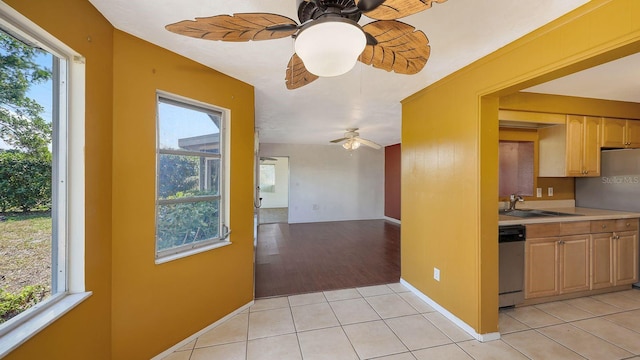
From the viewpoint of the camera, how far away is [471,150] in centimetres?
205

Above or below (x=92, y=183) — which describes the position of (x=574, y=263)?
below

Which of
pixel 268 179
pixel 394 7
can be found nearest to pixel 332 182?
pixel 268 179

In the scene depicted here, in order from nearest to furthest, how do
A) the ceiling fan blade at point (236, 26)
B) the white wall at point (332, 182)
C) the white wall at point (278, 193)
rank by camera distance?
1. the ceiling fan blade at point (236, 26)
2. the white wall at point (332, 182)
3. the white wall at point (278, 193)

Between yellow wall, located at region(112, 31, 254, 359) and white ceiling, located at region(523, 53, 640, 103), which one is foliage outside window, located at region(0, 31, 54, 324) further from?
white ceiling, located at region(523, 53, 640, 103)

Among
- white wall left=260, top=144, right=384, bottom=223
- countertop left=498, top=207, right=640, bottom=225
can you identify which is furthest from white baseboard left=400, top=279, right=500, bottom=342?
white wall left=260, top=144, right=384, bottom=223

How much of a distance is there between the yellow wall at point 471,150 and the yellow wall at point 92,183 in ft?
8.44

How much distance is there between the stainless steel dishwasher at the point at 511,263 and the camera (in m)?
2.34

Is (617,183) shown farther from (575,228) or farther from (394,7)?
(394,7)

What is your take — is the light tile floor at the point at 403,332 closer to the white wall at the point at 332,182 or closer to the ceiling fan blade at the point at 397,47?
the ceiling fan blade at the point at 397,47

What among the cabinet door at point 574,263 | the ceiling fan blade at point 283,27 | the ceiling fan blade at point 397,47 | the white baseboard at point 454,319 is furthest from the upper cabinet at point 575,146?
the ceiling fan blade at point 283,27

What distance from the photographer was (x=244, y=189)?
243 centimetres

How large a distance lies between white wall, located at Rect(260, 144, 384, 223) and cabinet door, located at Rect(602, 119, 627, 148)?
482 cm

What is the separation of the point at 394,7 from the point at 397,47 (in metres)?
0.28

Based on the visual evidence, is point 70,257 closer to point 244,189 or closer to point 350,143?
point 244,189
